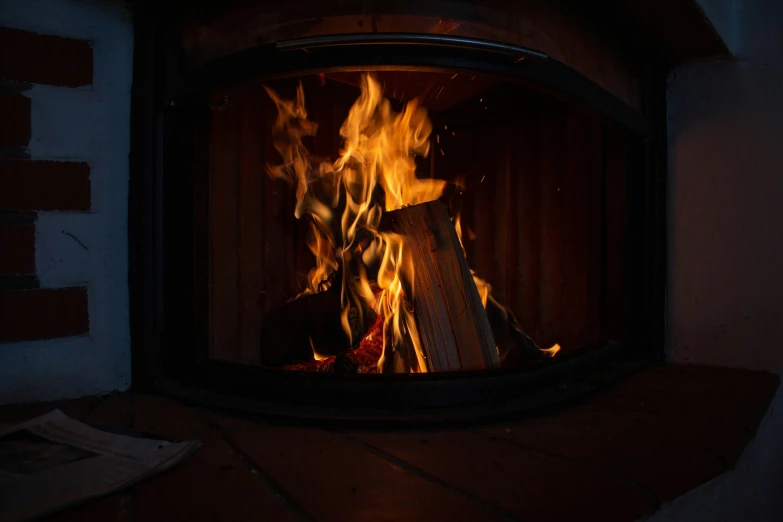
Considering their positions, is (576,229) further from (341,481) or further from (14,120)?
(14,120)

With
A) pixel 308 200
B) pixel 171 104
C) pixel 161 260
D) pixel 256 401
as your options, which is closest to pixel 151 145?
pixel 171 104

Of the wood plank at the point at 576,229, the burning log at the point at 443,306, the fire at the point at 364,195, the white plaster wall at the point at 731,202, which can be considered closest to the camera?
Result: the burning log at the point at 443,306

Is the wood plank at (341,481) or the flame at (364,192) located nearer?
the wood plank at (341,481)

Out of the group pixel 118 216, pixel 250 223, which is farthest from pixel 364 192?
pixel 118 216

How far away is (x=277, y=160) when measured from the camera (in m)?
1.46

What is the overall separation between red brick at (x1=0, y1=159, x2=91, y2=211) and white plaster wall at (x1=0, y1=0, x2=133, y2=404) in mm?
15

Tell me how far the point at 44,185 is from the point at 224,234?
1.42ft

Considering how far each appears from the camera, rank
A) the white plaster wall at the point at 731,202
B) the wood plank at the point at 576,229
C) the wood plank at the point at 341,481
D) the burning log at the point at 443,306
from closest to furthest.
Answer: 1. the wood plank at the point at 341,481
2. the burning log at the point at 443,306
3. the white plaster wall at the point at 731,202
4. the wood plank at the point at 576,229

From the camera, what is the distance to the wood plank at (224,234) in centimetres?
135

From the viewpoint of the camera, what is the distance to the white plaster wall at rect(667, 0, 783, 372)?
1.31m

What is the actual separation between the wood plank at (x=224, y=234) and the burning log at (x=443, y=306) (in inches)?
18.2

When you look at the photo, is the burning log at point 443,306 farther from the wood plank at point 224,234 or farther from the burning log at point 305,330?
the wood plank at point 224,234

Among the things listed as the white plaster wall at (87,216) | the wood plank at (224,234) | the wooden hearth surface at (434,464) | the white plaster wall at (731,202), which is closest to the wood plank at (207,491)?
the wooden hearth surface at (434,464)

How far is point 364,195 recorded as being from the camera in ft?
4.35
